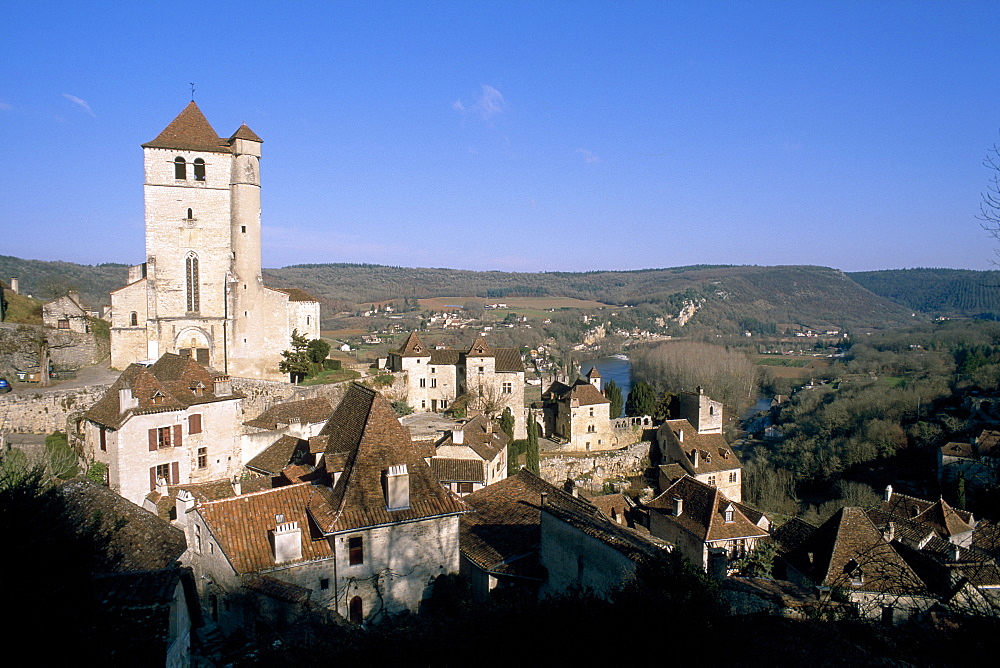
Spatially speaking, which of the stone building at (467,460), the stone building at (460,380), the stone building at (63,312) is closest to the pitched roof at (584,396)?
the stone building at (460,380)

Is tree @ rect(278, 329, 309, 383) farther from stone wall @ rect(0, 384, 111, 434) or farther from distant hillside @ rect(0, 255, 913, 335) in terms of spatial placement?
distant hillside @ rect(0, 255, 913, 335)

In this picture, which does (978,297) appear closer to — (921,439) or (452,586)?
(921,439)

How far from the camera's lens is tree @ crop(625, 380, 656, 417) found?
4425 centimetres

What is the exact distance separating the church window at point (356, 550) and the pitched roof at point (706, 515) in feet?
44.9

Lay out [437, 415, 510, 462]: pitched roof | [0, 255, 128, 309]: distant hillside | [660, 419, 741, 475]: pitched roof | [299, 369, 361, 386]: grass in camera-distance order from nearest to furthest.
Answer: [437, 415, 510, 462]: pitched roof < [299, 369, 361, 386]: grass < [660, 419, 741, 475]: pitched roof < [0, 255, 128, 309]: distant hillside

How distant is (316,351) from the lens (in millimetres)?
29328

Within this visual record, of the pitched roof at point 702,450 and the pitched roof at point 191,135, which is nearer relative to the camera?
the pitched roof at point 191,135

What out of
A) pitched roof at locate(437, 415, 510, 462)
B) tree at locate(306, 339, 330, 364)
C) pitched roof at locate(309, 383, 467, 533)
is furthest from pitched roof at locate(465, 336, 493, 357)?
pitched roof at locate(309, 383, 467, 533)

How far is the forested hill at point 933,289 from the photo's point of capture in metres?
119

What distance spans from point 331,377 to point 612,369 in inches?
2776

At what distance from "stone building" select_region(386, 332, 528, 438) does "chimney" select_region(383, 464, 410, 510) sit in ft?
66.6

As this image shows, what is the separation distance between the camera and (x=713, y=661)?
7.25 meters

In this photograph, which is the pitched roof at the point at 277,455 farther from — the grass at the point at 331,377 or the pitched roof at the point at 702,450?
the pitched roof at the point at 702,450

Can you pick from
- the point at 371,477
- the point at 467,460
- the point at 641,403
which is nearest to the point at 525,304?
the point at 641,403
